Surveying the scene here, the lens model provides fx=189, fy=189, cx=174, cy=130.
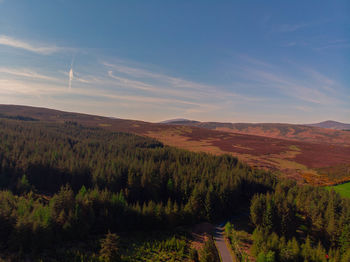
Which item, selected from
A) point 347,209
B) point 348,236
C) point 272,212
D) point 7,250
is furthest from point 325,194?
point 7,250

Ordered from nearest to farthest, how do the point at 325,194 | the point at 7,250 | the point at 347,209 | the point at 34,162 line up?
the point at 7,250 → the point at 347,209 → the point at 325,194 → the point at 34,162

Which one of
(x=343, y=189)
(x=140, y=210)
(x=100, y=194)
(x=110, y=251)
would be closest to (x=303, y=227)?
(x=343, y=189)

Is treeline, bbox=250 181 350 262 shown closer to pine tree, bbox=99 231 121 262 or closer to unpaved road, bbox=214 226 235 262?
unpaved road, bbox=214 226 235 262

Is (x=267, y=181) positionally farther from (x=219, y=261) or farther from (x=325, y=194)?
(x=219, y=261)

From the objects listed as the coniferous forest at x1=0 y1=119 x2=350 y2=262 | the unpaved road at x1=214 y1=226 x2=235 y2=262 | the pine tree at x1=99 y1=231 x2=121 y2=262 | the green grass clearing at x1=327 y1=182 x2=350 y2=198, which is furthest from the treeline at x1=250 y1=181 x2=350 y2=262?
the pine tree at x1=99 y1=231 x2=121 y2=262

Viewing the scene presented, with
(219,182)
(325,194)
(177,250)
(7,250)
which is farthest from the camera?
(219,182)

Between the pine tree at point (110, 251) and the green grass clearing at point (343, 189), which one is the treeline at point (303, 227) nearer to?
the green grass clearing at point (343, 189)
